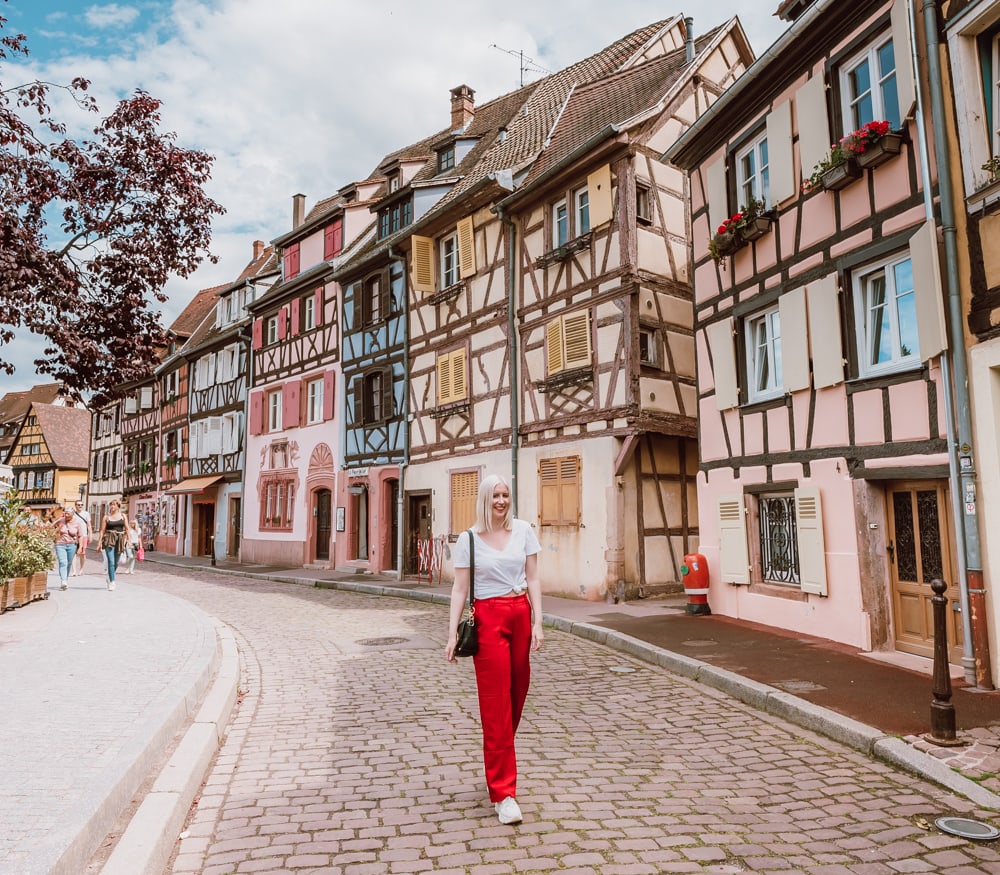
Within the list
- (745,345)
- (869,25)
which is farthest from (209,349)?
(869,25)

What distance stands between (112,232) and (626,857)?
20.8 ft

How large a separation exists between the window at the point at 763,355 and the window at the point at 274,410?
17.9m

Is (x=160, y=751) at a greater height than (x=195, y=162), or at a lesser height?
lesser

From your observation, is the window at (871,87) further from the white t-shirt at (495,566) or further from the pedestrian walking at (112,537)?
the pedestrian walking at (112,537)

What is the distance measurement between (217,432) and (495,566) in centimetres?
2685

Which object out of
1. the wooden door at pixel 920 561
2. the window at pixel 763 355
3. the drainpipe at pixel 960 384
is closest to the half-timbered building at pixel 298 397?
the window at pixel 763 355

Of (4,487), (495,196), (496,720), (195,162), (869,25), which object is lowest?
(496,720)

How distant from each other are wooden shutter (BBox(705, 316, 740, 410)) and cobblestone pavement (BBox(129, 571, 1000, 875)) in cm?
475

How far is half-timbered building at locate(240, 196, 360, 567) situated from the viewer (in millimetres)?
22828

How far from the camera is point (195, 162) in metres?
7.14

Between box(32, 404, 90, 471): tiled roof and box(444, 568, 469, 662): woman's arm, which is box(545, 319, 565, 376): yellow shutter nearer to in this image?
box(444, 568, 469, 662): woman's arm

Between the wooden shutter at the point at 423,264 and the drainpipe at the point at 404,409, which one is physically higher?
the wooden shutter at the point at 423,264

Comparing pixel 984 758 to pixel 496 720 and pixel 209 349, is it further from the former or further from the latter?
pixel 209 349

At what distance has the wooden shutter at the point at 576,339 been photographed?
46.1 feet
